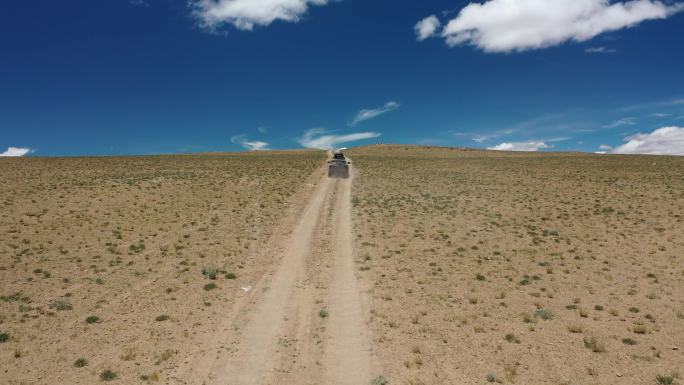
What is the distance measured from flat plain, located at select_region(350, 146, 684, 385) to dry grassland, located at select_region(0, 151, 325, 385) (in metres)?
6.55

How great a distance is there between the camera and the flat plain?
36.6 feet

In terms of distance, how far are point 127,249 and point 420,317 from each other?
1611 centimetres

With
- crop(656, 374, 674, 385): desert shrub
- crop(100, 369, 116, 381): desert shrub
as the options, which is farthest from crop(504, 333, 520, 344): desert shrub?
crop(100, 369, 116, 381): desert shrub

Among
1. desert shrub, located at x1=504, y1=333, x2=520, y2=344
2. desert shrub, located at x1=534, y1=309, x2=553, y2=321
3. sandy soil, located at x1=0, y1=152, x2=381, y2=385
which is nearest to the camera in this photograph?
sandy soil, located at x1=0, y1=152, x2=381, y2=385

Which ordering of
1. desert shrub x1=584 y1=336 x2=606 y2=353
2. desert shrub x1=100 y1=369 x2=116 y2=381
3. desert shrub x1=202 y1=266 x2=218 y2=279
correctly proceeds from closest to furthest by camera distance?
1. desert shrub x1=100 y1=369 x2=116 y2=381
2. desert shrub x1=584 y1=336 x2=606 y2=353
3. desert shrub x1=202 y1=266 x2=218 y2=279

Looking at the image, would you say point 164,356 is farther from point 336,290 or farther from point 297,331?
point 336,290

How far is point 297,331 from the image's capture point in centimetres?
1293

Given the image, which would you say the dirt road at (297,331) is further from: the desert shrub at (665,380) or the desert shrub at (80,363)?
the desert shrub at (665,380)

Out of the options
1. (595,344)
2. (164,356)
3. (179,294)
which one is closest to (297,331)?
(164,356)

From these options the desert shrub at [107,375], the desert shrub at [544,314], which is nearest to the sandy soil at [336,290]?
the desert shrub at [107,375]

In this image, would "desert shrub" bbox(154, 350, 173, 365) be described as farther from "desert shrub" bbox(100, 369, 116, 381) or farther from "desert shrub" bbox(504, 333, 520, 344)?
"desert shrub" bbox(504, 333, 520, 344)

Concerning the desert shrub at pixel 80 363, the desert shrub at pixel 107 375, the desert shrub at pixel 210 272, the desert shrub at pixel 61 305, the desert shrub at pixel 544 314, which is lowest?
the desert shrub at pixel 544 314

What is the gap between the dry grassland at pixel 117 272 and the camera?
37.2ft

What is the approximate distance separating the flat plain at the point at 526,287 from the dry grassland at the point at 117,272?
6.55 m
